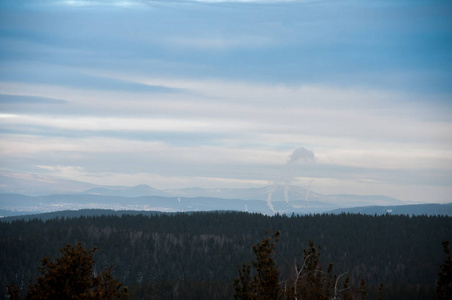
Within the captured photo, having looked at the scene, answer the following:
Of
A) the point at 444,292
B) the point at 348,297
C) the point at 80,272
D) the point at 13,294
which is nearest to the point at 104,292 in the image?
the point at 80,272

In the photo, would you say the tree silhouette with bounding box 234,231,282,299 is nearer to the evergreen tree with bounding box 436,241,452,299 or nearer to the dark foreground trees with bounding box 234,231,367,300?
the dark foreground trees with bounding box 234,231,367,300

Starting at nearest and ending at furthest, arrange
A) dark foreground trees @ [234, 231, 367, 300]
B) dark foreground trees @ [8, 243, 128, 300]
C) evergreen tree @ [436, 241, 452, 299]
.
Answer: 1. dark foreground trees @ [234, 231, 367, 300]
2. dark foreground trees @ [8, 243, 128, 300]
3. evergreen tree @ [436, 241, 452, 299]

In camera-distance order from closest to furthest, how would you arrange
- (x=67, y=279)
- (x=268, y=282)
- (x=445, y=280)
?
(x=268, y=282) < (x=67, y=279) < (x=445, y=280)

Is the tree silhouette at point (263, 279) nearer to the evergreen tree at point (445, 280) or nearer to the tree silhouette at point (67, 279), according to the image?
the tree silhouette at point (67, 279)

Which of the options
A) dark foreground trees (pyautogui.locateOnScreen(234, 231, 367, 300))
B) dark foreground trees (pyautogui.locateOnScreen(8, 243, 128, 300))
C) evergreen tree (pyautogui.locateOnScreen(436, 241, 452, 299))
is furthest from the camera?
evergreen tree (pyautogui.locateOnScreen(436, 241, 452, 299))

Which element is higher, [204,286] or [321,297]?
[321,297]

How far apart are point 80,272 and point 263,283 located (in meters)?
7.99

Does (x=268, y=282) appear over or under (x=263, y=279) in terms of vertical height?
under

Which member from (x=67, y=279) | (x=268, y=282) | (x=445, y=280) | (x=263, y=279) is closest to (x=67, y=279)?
(x=67, y=279)

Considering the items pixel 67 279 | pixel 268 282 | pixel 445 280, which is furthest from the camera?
pixel 445 280

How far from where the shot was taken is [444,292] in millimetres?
24234

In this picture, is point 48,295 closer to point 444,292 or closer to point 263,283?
point 263,283

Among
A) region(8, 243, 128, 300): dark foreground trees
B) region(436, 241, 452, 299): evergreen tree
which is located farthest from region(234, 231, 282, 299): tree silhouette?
region(436, 241, 452, 299): evergreen tree

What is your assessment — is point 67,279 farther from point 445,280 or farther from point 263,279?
Result: point 445,280
